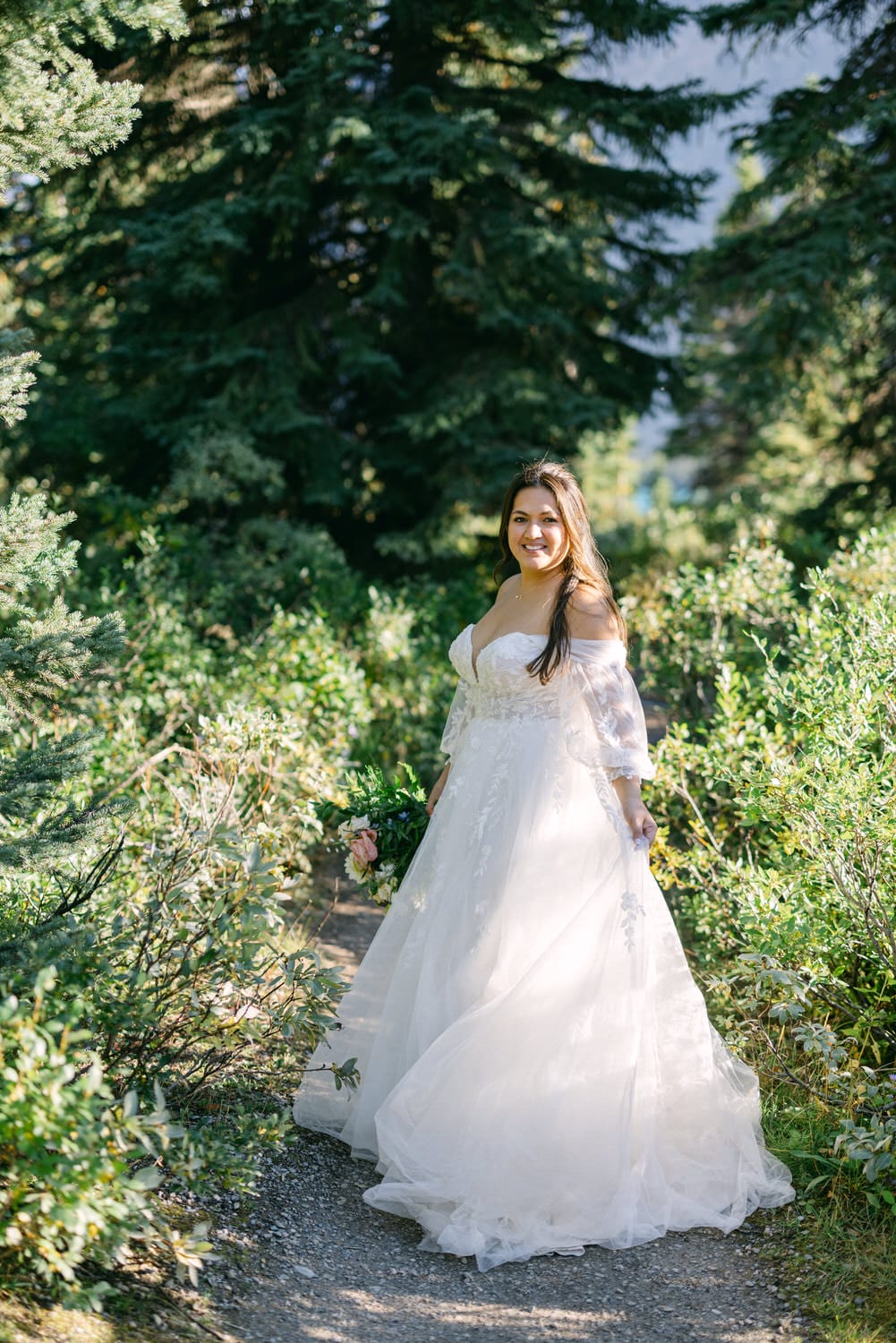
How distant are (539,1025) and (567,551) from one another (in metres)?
1.67

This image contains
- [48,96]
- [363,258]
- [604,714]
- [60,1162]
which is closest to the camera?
[60,1162]

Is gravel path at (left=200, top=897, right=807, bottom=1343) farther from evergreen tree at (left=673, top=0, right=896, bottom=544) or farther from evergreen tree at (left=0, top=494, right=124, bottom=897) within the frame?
evergreen tree at (left=673, top=0, right=896, bottom=544)

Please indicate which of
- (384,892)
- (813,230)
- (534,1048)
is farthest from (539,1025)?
(813,230)

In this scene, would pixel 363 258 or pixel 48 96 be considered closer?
pixel 48 96

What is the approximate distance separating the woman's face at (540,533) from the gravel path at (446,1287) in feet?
7.51

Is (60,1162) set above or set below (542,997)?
above

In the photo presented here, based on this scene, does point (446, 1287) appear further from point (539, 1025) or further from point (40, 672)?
point (40, 672)

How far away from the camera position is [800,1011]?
3.44 meters

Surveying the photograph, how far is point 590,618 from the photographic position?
3854 mm

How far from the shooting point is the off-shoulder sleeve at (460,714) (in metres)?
4.13

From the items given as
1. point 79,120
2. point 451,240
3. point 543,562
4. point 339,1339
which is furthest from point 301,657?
point 451,240

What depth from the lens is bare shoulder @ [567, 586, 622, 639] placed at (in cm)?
384

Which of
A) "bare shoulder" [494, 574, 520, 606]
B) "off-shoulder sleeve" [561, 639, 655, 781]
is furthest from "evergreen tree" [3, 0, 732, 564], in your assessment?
"off-shoulder sleeve" [561, 639, 655, 781]

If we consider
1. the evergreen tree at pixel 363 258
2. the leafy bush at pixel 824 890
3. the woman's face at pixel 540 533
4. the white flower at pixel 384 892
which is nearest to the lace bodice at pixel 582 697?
the woman's face at pixel 540 533
